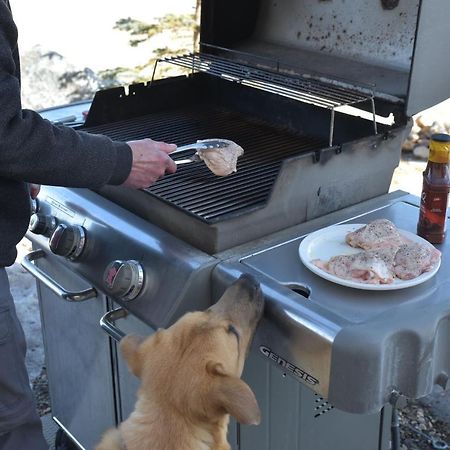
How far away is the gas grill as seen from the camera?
57.2 inches

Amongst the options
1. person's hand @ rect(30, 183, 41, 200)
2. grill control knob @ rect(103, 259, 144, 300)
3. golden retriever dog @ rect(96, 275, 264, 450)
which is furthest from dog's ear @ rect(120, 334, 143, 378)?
person's hand @ rect(30, 183, 41, 200)

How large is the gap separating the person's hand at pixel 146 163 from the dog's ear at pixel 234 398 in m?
0.52

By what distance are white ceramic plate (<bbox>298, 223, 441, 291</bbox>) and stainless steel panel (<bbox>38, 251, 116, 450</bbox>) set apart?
644mm

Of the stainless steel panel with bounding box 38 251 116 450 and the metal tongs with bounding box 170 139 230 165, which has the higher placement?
the metal tongs with bounding box 170 139 230 165

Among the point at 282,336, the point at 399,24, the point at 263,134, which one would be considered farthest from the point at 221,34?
the point at 282,336

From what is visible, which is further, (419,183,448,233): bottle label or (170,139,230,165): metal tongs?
(170,139,230,165): metal tongs

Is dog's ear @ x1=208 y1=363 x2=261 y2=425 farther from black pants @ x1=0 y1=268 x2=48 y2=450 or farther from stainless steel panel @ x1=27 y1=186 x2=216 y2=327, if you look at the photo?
black pants @ x1=0 y1=268 x2=48 y2=450

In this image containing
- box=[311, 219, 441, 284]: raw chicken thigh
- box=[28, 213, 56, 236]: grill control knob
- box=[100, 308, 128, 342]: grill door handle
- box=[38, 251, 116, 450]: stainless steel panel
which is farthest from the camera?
box=[38, 251, 116, 450]: stainless steel panel

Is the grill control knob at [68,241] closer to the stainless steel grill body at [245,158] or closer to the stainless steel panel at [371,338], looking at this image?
the stainless steel grill body at [245,158]

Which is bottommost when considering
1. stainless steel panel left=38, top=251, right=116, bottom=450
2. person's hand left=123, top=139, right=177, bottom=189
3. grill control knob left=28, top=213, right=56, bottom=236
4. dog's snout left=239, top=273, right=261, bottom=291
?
stainless steel panel left=38, top=251, right=116, bottom=450

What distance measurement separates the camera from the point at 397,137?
1.96 meters

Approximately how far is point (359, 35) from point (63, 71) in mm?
3491

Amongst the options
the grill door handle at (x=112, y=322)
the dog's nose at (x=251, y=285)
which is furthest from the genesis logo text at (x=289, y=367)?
the grill door handle at (x=112, y=322)

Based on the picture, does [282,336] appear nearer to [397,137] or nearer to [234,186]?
[234,186]
